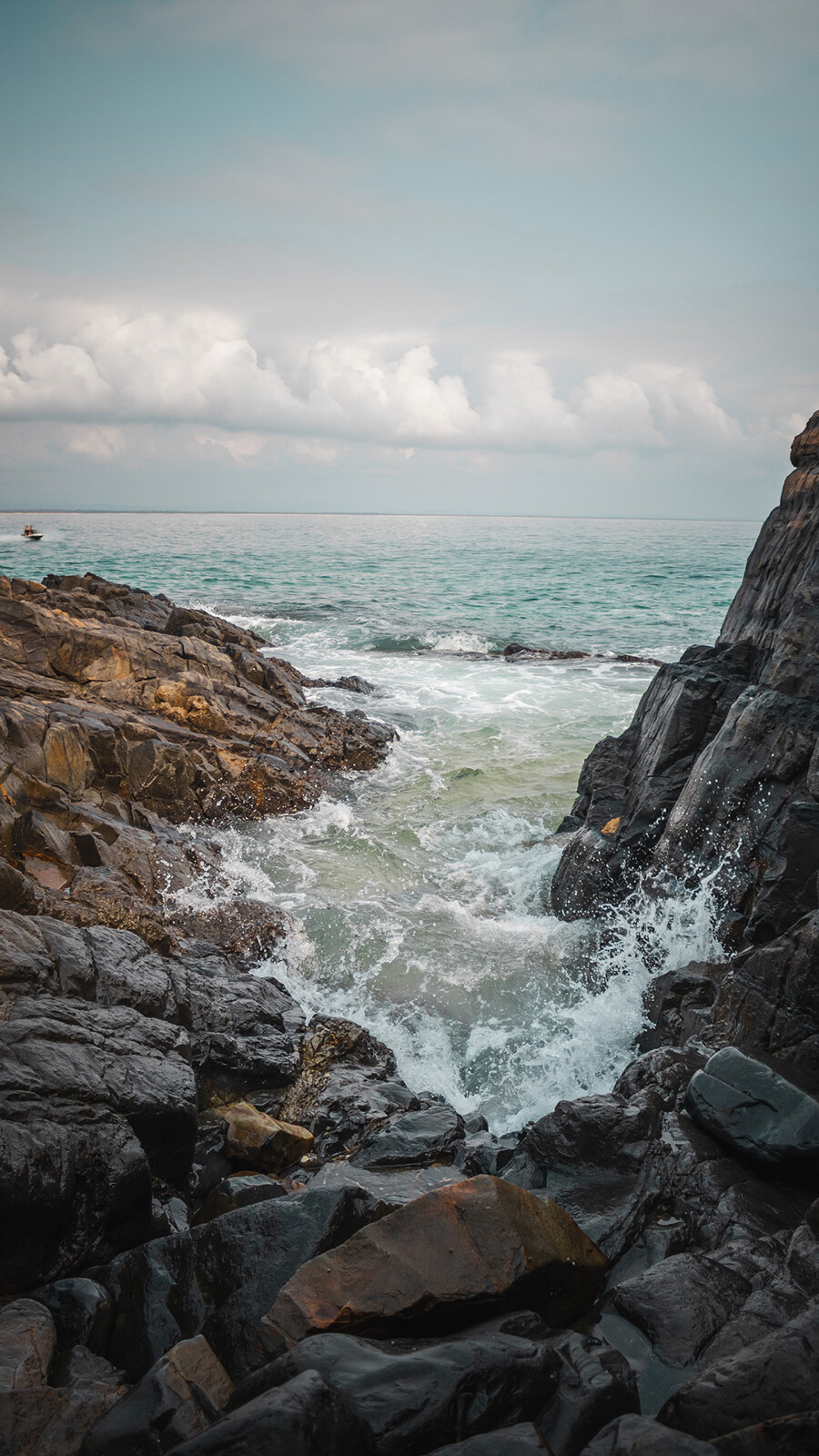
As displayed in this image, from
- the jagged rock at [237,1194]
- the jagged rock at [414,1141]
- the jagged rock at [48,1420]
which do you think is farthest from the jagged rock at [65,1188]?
the jagged rock at [414,1141]

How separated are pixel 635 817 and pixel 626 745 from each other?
1.85 metres

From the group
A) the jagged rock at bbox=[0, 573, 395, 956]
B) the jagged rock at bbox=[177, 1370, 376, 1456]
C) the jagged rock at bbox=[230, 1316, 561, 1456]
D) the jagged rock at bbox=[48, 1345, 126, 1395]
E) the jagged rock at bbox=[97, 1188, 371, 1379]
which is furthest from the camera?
the jagged rock at bbox=[0, 573, 395, 956]

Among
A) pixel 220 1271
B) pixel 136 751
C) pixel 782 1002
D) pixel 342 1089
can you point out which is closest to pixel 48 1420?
pixel 220 1271

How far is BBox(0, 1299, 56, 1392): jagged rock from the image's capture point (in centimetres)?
302

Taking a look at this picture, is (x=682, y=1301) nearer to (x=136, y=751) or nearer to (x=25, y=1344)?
(x=25, y=1344)

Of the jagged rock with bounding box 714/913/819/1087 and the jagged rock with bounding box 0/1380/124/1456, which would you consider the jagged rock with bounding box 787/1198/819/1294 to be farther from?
the jagged rock with bounding box 0/1380/124/1456

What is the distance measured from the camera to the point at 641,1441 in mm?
2566

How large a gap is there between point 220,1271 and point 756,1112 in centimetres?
316

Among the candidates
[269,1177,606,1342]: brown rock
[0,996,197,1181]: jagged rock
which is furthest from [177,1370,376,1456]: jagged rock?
[0,996,197,1181]: jagged rock

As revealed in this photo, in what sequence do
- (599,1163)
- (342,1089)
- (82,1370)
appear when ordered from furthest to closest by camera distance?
1. (342,1089)
2. (599,1163)
3. (82,1370)

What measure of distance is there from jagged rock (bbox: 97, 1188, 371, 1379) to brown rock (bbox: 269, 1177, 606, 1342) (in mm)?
388

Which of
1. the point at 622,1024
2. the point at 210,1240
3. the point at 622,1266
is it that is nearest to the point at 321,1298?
the point at 210,1240

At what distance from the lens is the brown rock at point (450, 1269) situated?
3115 mm

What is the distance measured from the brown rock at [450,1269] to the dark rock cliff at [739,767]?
12.7ft
